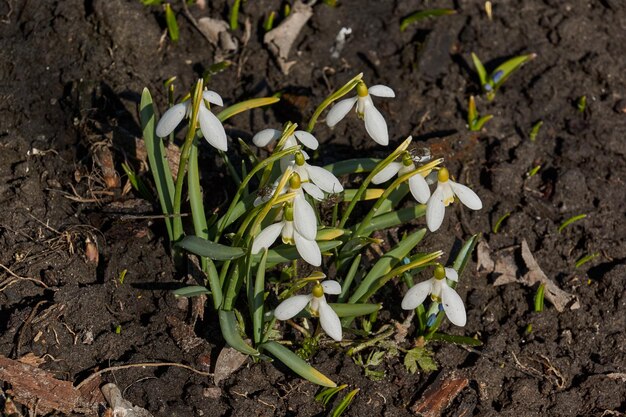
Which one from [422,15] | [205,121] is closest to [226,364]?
[205,121]

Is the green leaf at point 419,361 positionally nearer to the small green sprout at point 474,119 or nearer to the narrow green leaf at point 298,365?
the narrow green leaf at point 298,365

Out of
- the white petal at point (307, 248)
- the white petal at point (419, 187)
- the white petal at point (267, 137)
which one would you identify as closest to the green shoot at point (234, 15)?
the white petal at point (267, 137)

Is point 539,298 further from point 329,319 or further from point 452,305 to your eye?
point 329,319

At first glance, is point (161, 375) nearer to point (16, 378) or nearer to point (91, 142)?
point (16, 378)

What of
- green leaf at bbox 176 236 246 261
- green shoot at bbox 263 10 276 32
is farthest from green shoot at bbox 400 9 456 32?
green leaf at bbox 176 236 246 261

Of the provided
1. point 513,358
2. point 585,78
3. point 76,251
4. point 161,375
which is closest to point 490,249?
point 513,358
